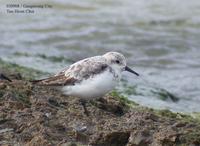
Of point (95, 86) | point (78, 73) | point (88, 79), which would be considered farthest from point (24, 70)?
point (95, 86)

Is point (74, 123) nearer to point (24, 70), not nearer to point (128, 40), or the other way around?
point (24, 70)

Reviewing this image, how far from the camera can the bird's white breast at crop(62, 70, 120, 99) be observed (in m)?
7.08

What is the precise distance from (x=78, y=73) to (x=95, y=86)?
1.12ft

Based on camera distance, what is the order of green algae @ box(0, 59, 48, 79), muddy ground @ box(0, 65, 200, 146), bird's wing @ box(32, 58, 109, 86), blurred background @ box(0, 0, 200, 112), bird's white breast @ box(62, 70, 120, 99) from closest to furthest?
muddy ground @ box(0, 65, 200, 146)
bird's white breast @ box(62, 70, 120, 99)
bird's wing @ box(32, 58, 109, 86)
green algae @ box(0, 59, 48, 79)
blurred background @ box(0, 0, 200, 112)

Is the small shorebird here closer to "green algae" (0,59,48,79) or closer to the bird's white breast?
the bird's white breast

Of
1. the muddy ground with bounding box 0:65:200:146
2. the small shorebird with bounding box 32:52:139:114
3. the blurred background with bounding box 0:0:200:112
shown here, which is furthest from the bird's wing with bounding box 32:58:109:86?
the blurred background with bounding box 0:0:200:112

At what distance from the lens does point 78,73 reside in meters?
7.28

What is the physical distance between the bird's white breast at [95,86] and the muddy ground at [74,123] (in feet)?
0.78

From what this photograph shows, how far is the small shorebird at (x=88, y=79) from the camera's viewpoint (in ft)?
23.3

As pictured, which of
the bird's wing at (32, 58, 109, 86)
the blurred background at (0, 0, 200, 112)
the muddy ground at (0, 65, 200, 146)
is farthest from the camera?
the blurred background at (0, 0, 200, 112)

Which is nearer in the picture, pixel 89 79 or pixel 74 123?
pixel 74 123

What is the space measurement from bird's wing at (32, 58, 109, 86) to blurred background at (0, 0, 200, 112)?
2.63 meters

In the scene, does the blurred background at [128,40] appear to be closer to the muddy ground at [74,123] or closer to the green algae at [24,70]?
the green algae at [24,70]

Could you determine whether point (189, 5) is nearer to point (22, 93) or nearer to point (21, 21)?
point (21, 21)
